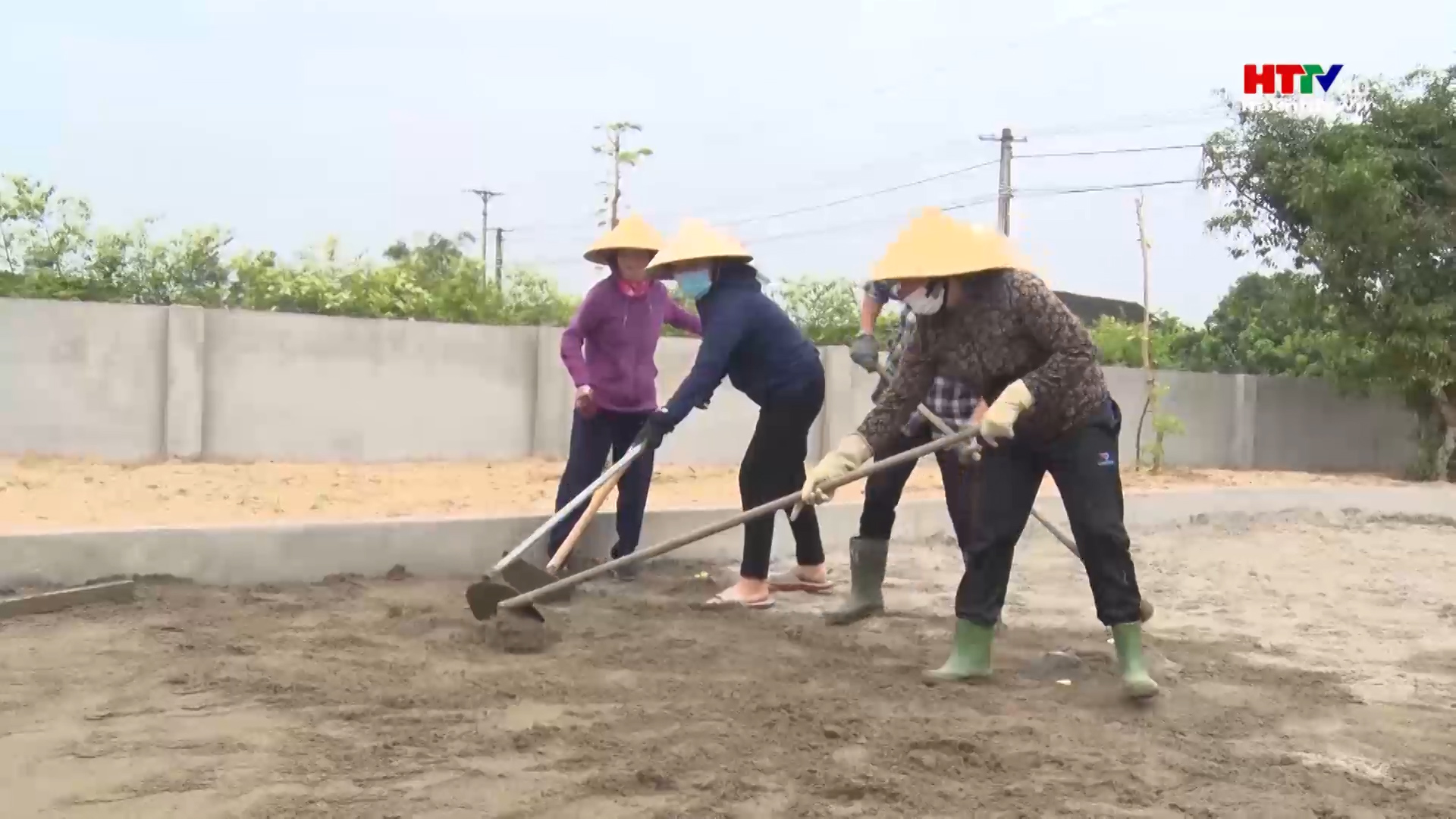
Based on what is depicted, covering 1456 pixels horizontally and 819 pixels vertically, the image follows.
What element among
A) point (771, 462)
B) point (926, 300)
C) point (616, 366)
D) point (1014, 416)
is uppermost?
point (926, 300)

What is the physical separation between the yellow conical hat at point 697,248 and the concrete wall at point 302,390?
5.33 meters

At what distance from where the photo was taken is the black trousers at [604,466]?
4.86m

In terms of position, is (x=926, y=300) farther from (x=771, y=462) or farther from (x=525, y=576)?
(x=525, y=576)

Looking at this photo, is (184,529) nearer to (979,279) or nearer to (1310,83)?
(979,279)

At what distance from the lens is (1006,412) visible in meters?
3.13

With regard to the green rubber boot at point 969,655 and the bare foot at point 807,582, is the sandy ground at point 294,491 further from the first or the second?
the green rubber boot at point 969,655

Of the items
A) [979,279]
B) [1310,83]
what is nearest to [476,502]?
[979,279]

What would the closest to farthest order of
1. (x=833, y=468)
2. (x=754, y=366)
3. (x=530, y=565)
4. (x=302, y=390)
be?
(x=833, y=468) → (x=530, y=565) → (x=754, y=366) → (x=302, y=390)

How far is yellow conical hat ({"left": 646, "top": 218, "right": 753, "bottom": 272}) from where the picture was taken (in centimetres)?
445

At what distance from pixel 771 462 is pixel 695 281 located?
0.69 metres

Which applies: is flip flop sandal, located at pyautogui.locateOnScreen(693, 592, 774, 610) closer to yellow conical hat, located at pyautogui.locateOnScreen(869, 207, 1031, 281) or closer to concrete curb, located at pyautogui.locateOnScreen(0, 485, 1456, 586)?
concrete curb, located at pyautogui.locateOnScreen(0, 485, 1456, 586)

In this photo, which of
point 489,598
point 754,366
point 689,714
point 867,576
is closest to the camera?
point 689,714

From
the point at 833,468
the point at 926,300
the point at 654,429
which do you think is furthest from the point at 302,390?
the point at 926,300

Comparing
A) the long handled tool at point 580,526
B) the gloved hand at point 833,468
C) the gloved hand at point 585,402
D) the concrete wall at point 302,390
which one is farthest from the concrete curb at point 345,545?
the concrete wall at point 302,390
